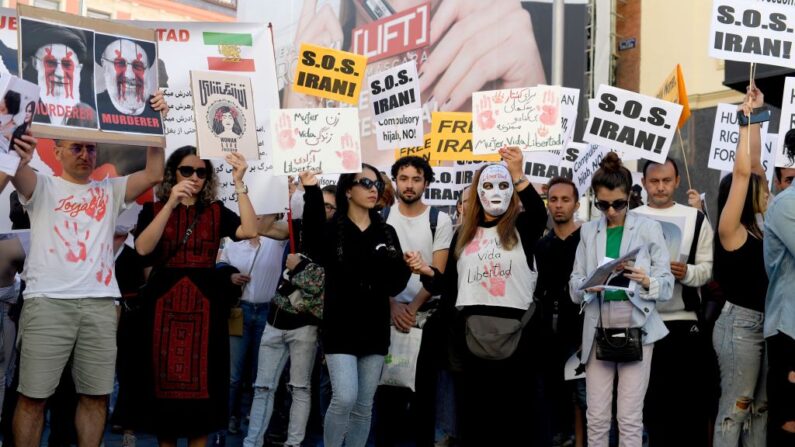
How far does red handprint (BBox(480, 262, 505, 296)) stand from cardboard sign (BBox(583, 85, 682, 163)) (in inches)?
70.6

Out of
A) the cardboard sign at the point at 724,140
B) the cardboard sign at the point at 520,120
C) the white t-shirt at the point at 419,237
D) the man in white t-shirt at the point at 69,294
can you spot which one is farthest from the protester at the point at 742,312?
the man in white t-shirt at the point at 69,294

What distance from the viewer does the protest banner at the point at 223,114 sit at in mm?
5457

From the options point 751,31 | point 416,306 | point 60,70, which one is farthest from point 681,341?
point 60,70

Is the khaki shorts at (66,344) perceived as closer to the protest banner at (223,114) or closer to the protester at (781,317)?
the protest banner at (223,114)

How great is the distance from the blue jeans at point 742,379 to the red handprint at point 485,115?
2345 millimetres

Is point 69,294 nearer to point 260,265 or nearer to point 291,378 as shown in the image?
point 291,378

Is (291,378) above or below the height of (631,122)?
below

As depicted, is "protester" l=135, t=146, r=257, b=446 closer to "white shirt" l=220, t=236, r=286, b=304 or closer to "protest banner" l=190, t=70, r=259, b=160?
"protest banner" l=190, t=70, r=259, b=160

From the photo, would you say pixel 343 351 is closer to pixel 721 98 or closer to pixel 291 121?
pixel 291 121

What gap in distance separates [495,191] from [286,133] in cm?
142

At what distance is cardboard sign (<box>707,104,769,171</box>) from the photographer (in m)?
7.45

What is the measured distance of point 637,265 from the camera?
17.2 ft

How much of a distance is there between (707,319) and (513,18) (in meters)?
A: 10.8

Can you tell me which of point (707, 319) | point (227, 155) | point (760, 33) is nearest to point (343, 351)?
point (227, 155)
